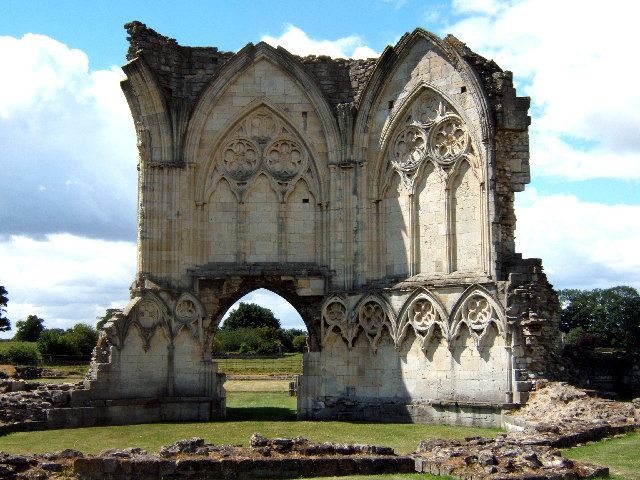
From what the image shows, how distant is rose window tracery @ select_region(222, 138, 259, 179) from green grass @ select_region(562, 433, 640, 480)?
1250 centimetres

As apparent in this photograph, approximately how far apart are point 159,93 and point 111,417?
27.7 ft

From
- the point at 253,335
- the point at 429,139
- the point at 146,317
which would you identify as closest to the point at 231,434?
the point at 146,317

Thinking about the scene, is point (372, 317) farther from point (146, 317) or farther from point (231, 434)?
point (146, 317)

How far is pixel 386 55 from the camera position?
854 inches

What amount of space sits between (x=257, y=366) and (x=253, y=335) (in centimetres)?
1971

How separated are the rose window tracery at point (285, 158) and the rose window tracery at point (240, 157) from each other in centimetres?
44

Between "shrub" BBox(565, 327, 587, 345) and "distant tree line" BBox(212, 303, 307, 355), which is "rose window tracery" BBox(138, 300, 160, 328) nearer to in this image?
"distant tree line" BBox(212, 303, 307, 355)

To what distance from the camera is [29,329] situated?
→ 80.6 metres

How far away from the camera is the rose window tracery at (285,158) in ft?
74.1

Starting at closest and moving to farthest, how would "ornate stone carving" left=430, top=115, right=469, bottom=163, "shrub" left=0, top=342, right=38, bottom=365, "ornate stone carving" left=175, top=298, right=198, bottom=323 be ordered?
1. "ornate stone carving" left=430, top=115, right=469, bottom=163
2. "ornate stone carving" left=175, top=298, right=198, bottom=323
3. "shrub" left=0, top=342, right=38, bottom=365

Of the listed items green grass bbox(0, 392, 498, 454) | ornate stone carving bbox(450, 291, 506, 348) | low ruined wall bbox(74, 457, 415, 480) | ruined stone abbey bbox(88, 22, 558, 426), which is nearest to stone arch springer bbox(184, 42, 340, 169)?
ruined stone abbey bbox(88, 22, 558, 426)

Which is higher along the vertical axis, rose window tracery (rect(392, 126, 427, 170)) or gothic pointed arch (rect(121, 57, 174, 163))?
gothic pointed arch (rect(121, 57, 174, 163))

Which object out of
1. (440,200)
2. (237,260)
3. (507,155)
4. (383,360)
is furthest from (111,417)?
(507,155)

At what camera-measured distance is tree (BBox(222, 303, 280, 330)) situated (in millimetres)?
79125
